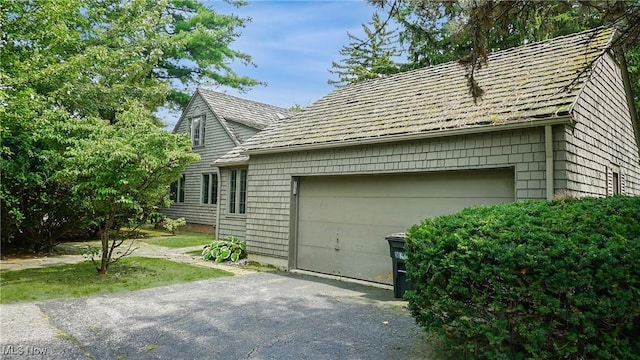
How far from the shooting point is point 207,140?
59.7 feet

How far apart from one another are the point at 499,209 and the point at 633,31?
2.81 m

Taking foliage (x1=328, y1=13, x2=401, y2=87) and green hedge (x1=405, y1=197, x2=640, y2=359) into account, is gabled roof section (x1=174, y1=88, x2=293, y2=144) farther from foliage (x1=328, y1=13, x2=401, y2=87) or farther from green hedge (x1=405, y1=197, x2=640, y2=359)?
green hedge (x1=405, y1=197, x2=640, y2=359)

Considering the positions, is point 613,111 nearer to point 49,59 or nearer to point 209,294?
point 209,294

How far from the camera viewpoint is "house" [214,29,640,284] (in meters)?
5.93

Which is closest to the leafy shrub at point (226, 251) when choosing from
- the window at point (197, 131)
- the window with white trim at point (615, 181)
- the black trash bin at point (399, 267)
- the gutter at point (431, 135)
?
the gutter at point (431, 135)

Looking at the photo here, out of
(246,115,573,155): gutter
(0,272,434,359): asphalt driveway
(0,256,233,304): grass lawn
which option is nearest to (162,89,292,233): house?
(0,256,233,304): grass lawn

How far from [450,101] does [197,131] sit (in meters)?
14.1

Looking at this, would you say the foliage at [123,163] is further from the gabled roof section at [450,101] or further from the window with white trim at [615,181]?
the window with white trim at [615,181]

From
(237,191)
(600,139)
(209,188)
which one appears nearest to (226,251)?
(237,191)

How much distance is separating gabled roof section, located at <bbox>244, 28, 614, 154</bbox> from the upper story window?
8.83 metres

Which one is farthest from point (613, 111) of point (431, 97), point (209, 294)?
point (209, 294)

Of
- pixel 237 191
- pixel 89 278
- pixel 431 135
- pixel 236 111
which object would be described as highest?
pixel 236 111

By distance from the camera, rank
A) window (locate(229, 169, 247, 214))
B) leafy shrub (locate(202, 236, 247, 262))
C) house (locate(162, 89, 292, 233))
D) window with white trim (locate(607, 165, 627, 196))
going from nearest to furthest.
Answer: window with white trim (locate(607, 165, 627, 196))
leafy shrub (locate(202, 236, 247, 262))
window (locate(229, 169, 247, 214))
house (locate(162, 89, 292, 233))

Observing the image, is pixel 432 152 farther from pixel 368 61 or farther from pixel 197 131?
pixel 368 61
